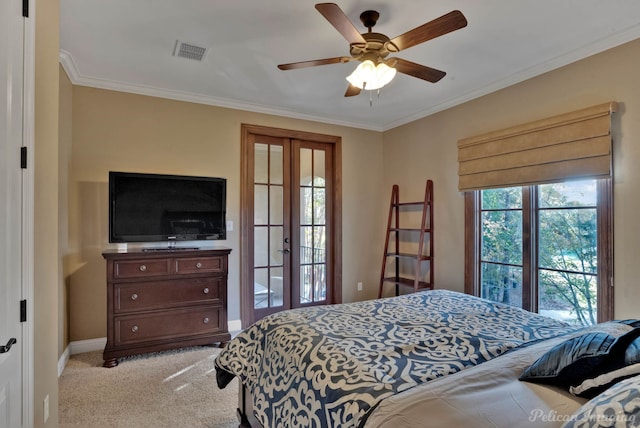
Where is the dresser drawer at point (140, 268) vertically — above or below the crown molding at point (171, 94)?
below

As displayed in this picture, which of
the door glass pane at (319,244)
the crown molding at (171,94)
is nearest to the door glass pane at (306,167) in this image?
the crown molding at (171,94)

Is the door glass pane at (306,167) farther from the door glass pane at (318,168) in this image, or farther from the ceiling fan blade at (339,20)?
the ceiling fan blade at (339,20)

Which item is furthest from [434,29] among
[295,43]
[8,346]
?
[8,346]

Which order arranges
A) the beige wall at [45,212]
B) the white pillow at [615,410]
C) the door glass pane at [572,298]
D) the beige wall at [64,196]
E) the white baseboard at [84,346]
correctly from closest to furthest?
1. the white pillow at [615,410]
2. the beige wall at [45,212]
3. the door glass pane at [572,298]
4. the beige wall at [64,196]
5. the white baseboard at [84,346]

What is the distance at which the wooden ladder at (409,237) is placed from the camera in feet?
12.9

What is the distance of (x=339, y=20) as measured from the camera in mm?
1792

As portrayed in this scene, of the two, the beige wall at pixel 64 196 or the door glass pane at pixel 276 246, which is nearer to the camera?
the beige wall at pixel 64 196

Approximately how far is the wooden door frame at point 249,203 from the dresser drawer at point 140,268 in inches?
36.7

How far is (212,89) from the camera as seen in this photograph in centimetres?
350

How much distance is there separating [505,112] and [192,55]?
287 cm

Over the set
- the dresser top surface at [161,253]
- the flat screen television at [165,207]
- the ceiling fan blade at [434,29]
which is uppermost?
the ceiling fan blade at [434,29]

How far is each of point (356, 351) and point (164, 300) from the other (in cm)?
230

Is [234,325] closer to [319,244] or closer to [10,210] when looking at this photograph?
[319,244]

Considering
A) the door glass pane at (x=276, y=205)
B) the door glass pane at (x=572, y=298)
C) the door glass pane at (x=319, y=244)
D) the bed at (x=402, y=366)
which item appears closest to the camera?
the bed at (x=402, y=366)
